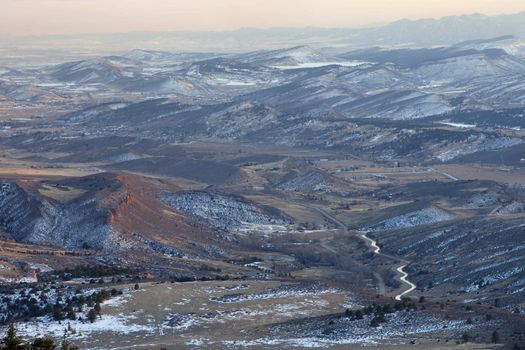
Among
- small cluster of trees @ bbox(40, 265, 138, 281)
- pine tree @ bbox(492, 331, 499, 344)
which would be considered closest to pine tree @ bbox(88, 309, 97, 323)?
small cluster of trees @ bbox(40, 265, 138, 281)

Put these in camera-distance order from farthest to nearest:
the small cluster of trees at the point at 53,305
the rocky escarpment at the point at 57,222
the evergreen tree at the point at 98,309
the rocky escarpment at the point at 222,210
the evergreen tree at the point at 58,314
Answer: the rocky escarpment at the point at 222,210 → the rocky escarpment at the point at 57,222 → the evergreen tree at the point at 98,309 → the small cluster of trees at the point at 53,305 → the evergreen tree at the point at 58,314

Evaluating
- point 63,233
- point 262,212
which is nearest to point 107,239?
point 63,233

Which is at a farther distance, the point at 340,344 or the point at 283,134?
the point at 283,134

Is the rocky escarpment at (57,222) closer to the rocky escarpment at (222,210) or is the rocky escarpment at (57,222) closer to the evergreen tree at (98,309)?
the rocky escarpment at (222,210)

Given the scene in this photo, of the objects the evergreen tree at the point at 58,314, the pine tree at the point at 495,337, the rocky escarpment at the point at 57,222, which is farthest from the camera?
the rocky escarpment at the point at 57,222

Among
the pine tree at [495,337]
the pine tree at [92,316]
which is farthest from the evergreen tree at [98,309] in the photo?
the pine tree at [495,337]

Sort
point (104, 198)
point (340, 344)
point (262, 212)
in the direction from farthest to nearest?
point (262, 212) < point (104, 198) < point (340, 344)

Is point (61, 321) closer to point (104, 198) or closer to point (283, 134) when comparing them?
point (104, 198)

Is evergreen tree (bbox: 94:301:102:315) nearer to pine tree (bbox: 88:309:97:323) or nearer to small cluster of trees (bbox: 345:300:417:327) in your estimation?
pine tree (bbox: 88:309:97:323)
